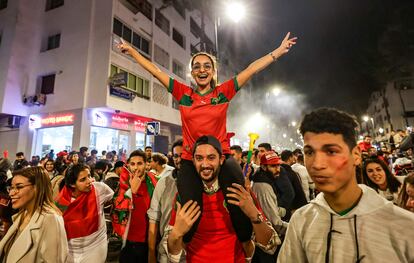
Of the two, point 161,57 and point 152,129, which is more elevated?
point 161,57

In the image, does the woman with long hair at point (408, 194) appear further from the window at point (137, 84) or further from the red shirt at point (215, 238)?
the window at point (137, 84)

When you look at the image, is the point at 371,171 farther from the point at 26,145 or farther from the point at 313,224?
the point at 26,145

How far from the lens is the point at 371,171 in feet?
15.2

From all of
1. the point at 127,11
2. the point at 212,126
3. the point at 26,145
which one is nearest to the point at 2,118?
the point at 26,145

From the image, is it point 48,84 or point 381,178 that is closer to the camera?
point 381,178

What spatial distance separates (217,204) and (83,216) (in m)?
2.72

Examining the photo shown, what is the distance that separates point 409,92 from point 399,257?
5227 cm

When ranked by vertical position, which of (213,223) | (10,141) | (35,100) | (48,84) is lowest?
(213,223)

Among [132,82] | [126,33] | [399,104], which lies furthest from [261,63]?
[399,104]

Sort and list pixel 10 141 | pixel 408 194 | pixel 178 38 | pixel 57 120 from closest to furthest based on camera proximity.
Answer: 1. pixel 408 194
2. pixel 57 120
3. pixel 10 141
4. pixel 178 38

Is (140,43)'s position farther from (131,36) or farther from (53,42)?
(53,42)

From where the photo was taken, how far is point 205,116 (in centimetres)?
288

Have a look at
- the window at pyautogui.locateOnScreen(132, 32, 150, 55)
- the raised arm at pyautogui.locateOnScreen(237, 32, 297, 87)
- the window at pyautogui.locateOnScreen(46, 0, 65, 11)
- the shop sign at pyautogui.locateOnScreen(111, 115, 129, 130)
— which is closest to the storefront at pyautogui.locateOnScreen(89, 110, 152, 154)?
the shop sign at pyautogui.locateOnScreen(111, 115, 129, 130)

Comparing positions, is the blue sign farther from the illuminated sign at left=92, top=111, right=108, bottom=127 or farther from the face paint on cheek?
the face paint on cheek
